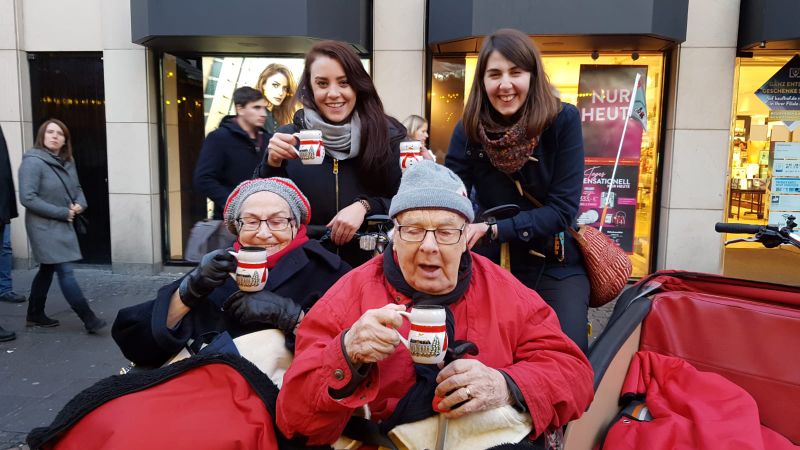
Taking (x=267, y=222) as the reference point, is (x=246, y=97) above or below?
above

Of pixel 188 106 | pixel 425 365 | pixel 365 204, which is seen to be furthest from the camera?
pixel 188 106

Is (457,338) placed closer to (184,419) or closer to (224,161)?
(184,419)

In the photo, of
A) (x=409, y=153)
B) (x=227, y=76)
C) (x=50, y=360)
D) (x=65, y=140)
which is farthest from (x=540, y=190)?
→ (x=227, y=76)

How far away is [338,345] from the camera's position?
1.73 m

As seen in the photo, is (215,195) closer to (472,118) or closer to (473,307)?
(472,118)

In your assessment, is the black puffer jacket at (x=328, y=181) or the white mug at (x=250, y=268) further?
the black puffer jacket at (x=328, y=181)

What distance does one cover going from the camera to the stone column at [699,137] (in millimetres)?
7215

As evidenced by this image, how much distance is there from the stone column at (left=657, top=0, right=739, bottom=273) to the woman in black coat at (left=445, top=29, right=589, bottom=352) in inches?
206

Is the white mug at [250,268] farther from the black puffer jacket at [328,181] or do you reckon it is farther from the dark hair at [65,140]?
the dark hair at [65,140]

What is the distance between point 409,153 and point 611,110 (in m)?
5.73

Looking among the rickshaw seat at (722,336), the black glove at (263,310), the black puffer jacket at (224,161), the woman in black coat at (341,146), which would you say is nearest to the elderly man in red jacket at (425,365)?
the black glove at (263,310)

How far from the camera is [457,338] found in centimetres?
204

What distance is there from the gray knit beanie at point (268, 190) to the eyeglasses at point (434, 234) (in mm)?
846

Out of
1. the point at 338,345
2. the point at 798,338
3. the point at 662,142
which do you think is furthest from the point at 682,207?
the point at 338,345
